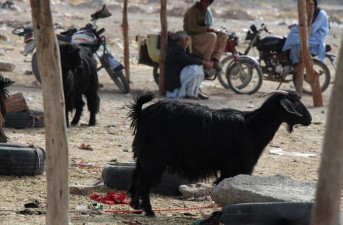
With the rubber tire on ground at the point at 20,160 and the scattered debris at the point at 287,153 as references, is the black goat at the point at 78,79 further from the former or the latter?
the rubber tire on ground at the point at 20,160

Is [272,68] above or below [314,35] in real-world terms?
below

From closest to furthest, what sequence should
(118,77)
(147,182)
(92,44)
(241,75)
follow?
(147,182) < (92,44) < (118,77) < (241,75)

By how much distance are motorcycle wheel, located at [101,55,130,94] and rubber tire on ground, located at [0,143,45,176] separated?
23.7 feet

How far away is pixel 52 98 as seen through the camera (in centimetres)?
574

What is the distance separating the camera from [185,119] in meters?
8.00

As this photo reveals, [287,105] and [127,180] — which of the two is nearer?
[287,105]

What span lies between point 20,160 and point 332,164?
5.32 metres

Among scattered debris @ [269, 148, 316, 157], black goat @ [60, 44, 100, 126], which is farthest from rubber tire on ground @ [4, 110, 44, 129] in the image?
scattered debris @ [269, 148, 316, 157]

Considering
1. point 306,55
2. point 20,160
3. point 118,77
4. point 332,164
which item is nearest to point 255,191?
point 20,160

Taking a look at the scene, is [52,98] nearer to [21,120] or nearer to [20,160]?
[20,160]

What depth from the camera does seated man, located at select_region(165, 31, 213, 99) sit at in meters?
16.1

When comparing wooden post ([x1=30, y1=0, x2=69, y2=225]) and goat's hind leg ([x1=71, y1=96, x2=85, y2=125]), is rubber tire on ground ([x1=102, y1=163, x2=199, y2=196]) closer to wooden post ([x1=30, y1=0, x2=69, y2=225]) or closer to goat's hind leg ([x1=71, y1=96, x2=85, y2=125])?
wooden post ([x1=30, y1=0, x2=69, y2=225])

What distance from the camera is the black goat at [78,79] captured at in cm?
1231

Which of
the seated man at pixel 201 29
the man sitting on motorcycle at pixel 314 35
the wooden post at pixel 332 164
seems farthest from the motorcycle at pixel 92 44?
the wooden post at pixel 332 164
